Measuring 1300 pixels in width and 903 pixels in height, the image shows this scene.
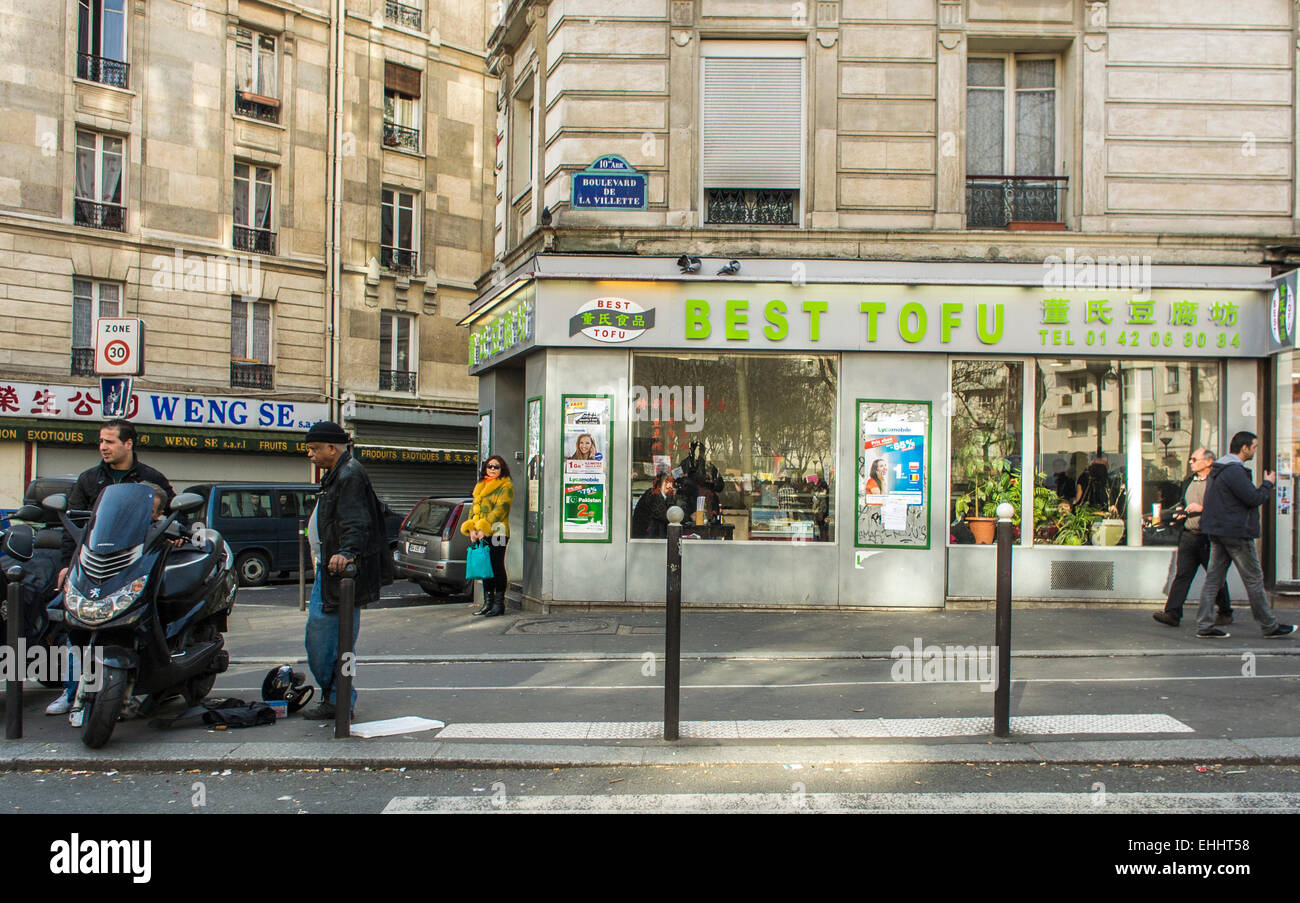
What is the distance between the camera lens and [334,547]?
20.8 feet

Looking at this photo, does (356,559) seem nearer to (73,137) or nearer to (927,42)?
(927,42)

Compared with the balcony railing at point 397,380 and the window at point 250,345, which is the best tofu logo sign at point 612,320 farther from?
the balcony railing at point 397,380

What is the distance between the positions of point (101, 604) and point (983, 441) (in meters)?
9.01

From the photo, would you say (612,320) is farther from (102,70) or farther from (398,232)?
(398,232)

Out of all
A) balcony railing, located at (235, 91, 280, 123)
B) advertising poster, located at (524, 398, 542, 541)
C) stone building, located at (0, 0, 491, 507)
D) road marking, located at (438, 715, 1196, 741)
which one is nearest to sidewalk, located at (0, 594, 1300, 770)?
road marking, located at (438, 715, 1196, 741)

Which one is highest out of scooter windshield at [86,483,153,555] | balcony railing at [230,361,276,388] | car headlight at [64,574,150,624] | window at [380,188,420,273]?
window at [380,188,420,273]

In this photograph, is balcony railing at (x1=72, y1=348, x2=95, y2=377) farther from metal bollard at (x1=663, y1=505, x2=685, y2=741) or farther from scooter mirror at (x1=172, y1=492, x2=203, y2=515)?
metal bollard at (x1=663, y1=505, x2=685, y2=741)

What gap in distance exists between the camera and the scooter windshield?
18.2 feet

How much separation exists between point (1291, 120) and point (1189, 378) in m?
3.10

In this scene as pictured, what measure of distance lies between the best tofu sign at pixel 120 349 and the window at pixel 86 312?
14357 mm

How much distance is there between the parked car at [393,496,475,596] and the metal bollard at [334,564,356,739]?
7.52 metres

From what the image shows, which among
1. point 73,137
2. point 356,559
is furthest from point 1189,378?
point 73,137

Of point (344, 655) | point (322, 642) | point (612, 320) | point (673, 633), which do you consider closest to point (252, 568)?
point (612, 320)

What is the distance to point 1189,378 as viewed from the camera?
37.3 ft
